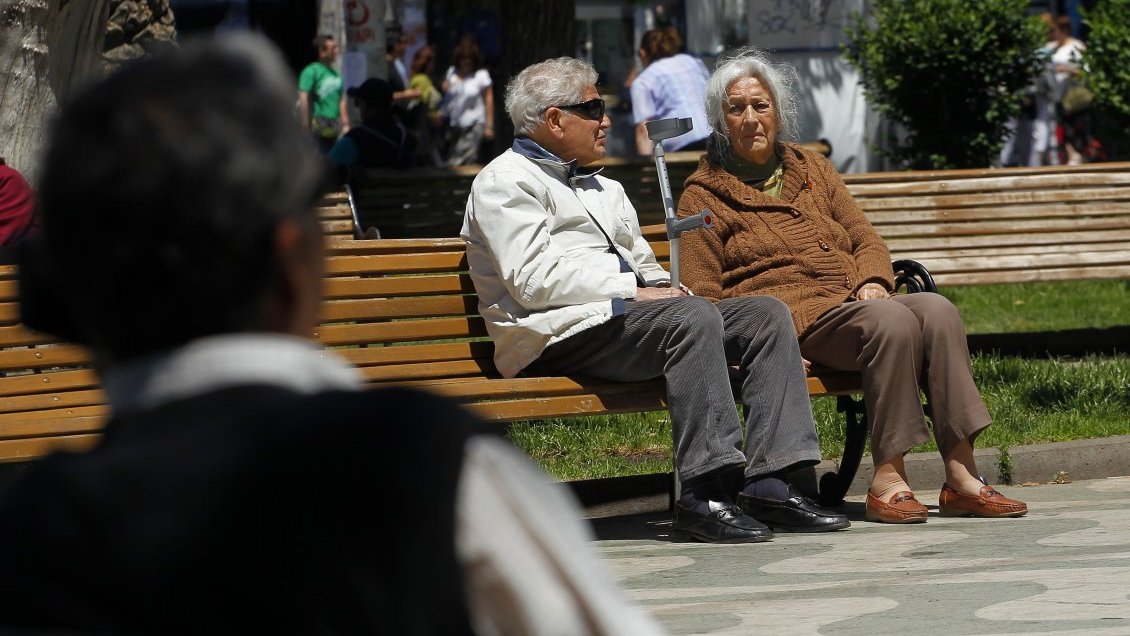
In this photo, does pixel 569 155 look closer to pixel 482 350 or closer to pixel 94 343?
pixel 482 350

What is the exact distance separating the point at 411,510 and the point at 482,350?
4708 millimetres

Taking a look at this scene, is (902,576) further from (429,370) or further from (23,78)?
(23,78)

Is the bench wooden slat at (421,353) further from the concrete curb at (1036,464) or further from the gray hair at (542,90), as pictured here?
the concrete curb at (1036,464)

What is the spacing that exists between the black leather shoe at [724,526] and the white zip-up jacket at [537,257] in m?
0.69

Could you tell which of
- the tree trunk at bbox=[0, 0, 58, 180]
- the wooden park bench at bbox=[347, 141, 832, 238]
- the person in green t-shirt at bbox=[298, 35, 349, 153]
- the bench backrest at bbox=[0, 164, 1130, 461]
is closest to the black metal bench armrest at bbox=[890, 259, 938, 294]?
the bench backrest at bbox=[0, 164, 1130, 461]

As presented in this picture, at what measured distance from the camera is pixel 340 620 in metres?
1.22

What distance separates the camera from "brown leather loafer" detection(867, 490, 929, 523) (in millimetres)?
5613

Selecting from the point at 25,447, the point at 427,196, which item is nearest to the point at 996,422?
the point at 25,447

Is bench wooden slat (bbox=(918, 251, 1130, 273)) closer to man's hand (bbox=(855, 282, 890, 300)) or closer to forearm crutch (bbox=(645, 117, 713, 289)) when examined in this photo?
man's hand (bbox=(855, 282, 890, 300))

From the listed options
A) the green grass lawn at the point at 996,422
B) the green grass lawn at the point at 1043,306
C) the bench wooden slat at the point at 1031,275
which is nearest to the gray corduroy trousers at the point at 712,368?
the green grass lawn at the point at 996,422

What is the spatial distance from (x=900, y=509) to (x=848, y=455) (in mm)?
456

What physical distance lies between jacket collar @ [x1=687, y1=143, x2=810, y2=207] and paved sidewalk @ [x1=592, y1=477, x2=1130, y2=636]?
3.76 ft

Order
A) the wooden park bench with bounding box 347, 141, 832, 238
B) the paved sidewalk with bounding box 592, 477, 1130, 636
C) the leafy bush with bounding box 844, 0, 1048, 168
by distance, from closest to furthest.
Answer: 1. the paved sidewalk with bounding box 592, 477, 1130, 636
2. the wooden park bench with bounding box 347, 141, 832, 238
3. the leafy bush with bounding box 844, 0, 1048, 168

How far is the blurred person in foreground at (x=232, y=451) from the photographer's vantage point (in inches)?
47.9
